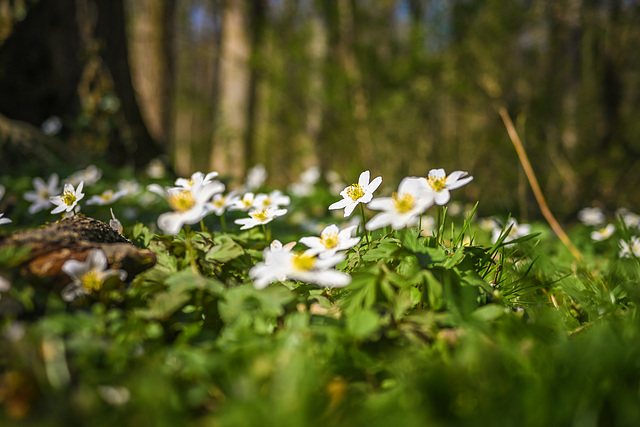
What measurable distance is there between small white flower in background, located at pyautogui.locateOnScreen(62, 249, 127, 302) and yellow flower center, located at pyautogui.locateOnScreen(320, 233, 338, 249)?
55cm

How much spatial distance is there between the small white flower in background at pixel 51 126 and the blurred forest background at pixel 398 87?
0.28 meters

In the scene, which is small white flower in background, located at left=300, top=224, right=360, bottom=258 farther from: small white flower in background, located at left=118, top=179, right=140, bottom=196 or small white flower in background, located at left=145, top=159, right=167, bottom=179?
small white flower in background, located at left=145, top=159, right=167, bottom=179

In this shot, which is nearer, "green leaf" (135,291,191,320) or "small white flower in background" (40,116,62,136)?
"green leaf" (135,291,191,320)

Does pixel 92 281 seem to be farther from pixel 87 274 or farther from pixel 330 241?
pixel 330 241

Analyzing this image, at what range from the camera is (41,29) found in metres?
3.70

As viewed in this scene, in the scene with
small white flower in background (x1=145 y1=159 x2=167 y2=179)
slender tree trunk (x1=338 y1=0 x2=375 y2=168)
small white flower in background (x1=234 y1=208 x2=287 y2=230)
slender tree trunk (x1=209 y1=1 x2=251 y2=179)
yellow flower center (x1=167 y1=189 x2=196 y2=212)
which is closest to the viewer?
yellow flower center (x1=167 y1=189 x2=196 y2=212)

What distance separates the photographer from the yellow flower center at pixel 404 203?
1.11 meters

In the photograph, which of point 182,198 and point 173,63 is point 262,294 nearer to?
point 182,198

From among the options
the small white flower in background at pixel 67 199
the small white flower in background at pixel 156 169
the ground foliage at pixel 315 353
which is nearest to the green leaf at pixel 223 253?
the ground foliage at pixel 315 353

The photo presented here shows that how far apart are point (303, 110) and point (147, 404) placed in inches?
268

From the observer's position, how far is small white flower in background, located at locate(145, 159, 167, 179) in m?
3.80

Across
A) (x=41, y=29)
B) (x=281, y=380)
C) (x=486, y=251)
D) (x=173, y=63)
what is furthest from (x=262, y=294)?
(x=173, y=63)

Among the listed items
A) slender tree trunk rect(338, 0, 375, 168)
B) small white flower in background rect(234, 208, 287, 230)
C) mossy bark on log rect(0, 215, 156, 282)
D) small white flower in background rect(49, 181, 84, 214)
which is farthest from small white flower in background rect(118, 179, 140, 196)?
slender tree trunk rect(338, 0, 375, 168)

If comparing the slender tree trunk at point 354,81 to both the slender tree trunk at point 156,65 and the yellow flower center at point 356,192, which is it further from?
the yellow flower center at point 356,192
